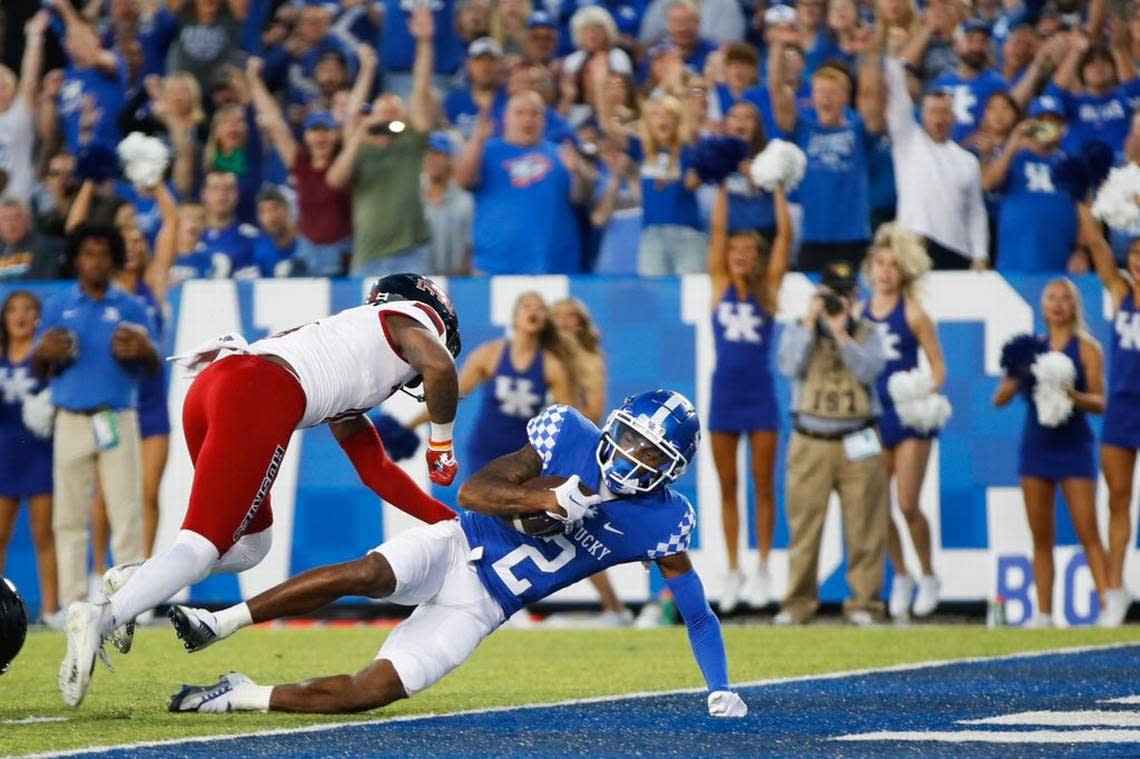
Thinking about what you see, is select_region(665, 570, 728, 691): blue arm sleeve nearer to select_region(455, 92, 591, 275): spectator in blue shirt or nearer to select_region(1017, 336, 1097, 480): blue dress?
select_region(1017, 336, 1097, 480): blue dress

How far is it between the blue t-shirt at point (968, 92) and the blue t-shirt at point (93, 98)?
5.65m

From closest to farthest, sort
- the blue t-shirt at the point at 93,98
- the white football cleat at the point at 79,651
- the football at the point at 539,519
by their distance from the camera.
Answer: the white football cleat at the point at 79,651, the football at the point at 539,519, the blue t-shirt at the point at 93,98

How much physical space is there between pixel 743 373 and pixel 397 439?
200cm

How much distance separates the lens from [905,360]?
1137cm

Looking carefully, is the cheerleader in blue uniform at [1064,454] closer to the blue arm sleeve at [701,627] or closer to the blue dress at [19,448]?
the blue arm sleeve at [701,627]

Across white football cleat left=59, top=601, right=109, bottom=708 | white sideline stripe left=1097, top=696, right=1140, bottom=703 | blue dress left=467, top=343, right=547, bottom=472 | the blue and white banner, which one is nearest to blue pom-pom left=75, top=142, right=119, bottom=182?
the blue and white banner

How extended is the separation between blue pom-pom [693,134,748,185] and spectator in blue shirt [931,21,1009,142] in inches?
71.1

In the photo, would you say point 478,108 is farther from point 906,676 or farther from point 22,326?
point 906,676

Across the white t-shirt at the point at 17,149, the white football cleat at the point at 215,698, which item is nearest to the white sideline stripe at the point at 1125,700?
the white football cleat at the point at 215,698

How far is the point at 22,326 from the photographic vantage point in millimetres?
11750

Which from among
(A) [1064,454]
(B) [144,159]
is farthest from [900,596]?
(B) [144,159]

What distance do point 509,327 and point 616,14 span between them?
3217 mm

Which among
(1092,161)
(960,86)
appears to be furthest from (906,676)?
(960,86)

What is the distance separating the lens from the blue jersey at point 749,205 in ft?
38.2
